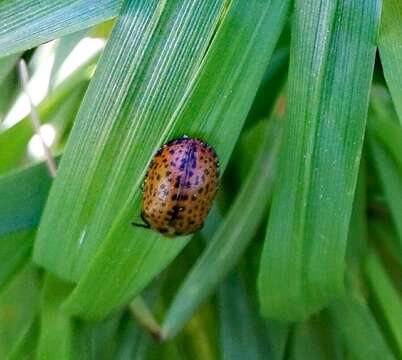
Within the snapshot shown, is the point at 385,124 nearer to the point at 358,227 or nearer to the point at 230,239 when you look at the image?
the point at 358,227

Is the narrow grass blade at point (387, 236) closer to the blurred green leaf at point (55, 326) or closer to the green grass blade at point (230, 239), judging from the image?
the green grass blade at point (230, 239)

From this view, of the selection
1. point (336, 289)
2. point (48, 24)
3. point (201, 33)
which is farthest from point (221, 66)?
point (336, 289)

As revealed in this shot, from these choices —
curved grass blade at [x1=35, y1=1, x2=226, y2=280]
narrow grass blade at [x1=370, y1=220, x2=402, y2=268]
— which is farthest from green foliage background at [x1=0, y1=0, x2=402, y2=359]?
narrow grass blade at [x1=370, y1=220, x2=402, y2=268]

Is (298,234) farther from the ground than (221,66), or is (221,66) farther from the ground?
(221,66)

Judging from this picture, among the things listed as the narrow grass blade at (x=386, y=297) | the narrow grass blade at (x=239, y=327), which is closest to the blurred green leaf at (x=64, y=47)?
the narrow grass blade at (x=239, y=327)

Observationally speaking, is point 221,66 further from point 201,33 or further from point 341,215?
point 341,215

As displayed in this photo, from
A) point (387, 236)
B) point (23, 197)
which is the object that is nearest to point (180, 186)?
point (23, 197)
